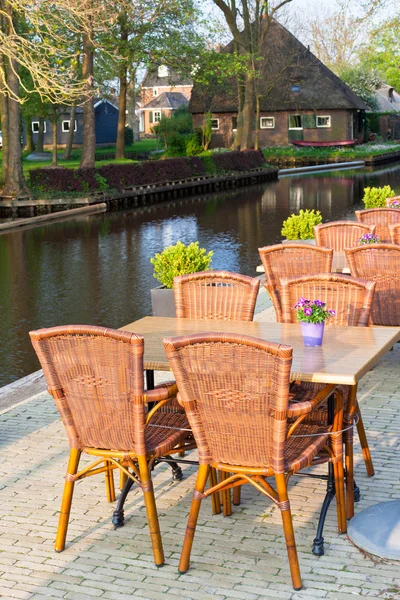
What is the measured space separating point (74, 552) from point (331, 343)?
5.69 feet

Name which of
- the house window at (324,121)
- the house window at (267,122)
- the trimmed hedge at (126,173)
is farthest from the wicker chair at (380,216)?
the house window at (267,122)

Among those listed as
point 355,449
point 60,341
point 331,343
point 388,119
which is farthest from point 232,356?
point 388,119

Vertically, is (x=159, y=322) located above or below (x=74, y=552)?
above

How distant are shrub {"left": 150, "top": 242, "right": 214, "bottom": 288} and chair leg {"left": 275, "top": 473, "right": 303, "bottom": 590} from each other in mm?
5678

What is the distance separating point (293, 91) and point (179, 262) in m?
56.5

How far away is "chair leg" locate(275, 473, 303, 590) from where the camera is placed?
13.8 feet

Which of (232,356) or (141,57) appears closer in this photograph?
(232,356)

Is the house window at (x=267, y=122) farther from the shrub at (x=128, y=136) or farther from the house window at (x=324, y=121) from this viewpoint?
the shrub at (x=128, y=136)

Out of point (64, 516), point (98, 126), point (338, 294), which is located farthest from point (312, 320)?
point (98, 126)

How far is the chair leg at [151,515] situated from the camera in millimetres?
4453

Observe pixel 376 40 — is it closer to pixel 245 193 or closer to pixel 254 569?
pixel 245 193

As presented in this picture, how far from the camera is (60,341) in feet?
14.4

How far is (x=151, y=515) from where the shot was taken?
4.50 metres

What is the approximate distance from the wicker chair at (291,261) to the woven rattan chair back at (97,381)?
271 centimetres
